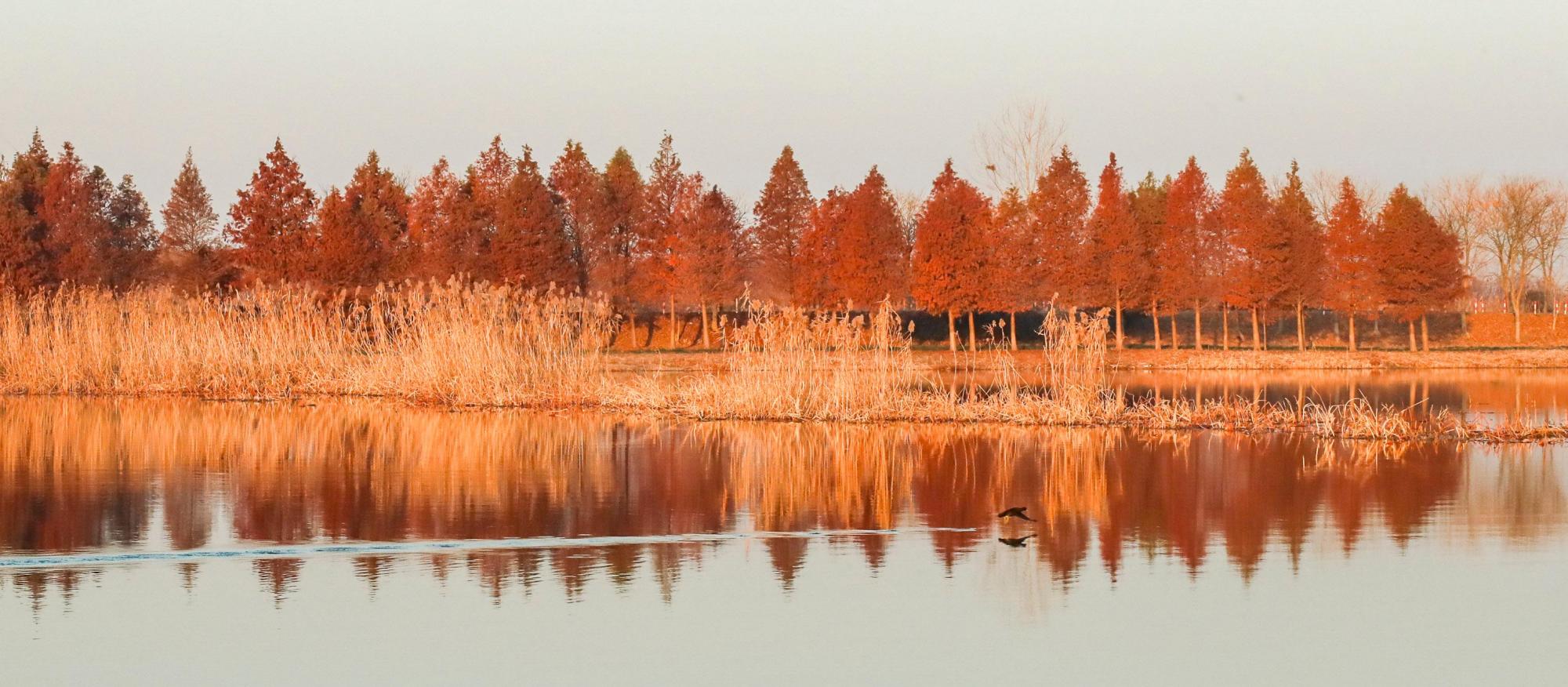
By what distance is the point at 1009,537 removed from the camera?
11773 mm

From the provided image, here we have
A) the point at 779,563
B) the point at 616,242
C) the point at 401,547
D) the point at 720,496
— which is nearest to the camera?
the point at 779,563

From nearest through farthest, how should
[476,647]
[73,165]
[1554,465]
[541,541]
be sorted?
[476,647] → [541,541] → [1554,465] → [73,165]

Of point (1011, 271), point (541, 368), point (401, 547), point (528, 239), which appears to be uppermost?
point (528, 239)

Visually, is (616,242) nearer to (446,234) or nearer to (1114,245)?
(446,234)

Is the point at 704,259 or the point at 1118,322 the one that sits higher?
the point at 704,259

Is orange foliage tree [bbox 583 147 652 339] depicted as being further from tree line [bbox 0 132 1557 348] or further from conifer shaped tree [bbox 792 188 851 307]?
conifer shaped tree [bbox 792 188 851 307]

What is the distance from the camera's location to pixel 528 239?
165ft

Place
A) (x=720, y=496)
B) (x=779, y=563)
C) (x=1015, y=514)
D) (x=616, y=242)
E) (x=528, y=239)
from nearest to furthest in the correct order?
(x=779, y=563) < (x=1015, y=514) < (x=720, y=496) < (x=528, y=239) < (x=616, y=242)

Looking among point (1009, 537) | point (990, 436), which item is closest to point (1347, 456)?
point (990, 436)

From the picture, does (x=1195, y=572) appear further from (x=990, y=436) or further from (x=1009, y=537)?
(x=990, y=436)

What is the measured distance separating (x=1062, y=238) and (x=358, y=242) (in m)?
22.8

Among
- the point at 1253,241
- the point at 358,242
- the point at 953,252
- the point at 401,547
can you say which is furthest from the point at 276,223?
the point at 401,547

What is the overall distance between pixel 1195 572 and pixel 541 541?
478 cm

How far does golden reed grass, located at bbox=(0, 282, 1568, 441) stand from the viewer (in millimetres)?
21422
